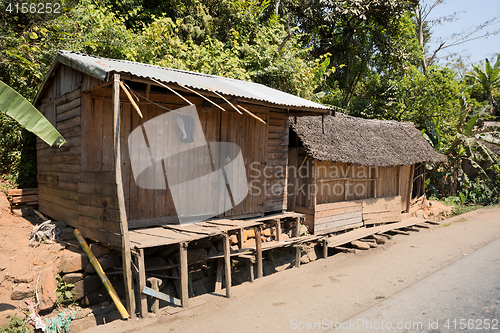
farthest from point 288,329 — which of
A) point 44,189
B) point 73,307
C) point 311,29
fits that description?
point 311,29

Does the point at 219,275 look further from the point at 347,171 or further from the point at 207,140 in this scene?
the point at 347,171

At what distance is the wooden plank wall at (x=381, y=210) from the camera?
11392 millimetres

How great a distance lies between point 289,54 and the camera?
44.7ft

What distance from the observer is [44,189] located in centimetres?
764

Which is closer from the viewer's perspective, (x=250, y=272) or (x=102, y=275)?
(x=102, y=275)

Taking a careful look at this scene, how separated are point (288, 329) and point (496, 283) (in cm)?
418

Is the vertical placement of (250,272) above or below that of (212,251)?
below

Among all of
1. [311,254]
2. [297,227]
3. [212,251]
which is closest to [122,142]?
[212,251]

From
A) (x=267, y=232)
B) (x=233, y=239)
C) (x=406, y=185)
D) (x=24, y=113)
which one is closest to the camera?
(x=24, y=113)

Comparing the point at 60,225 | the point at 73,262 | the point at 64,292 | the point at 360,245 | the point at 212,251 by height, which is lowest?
the point at 360,245

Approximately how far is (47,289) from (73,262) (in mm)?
493

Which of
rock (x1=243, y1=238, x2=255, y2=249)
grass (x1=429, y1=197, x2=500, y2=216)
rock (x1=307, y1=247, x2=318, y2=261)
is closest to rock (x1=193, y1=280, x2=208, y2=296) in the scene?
rock (x1=243, y1=238, x2=255, y2=249)

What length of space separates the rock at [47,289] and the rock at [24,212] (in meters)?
3.07

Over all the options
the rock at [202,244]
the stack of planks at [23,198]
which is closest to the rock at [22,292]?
the rock at [202,244]
